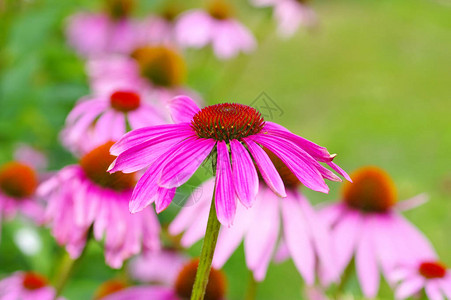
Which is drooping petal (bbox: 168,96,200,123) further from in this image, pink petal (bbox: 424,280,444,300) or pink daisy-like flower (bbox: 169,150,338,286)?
pink petal (bbox: 424,280,444,300)

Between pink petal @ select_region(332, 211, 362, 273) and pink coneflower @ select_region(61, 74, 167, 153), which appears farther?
pink coneflower @ select_region(61, 74, 167, 153)

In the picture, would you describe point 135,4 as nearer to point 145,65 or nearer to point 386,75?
point 145,65

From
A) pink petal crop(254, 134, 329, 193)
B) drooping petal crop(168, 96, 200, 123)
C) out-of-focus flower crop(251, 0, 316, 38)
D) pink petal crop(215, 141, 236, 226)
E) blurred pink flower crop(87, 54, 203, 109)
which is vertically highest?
pink petal crop(254, 134, 329, 193)

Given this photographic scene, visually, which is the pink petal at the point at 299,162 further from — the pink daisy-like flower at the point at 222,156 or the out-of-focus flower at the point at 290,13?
the out-of-focus flower at the point at 290,13

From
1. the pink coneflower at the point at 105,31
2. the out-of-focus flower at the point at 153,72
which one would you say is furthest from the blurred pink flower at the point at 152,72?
the pink coneflower at the point at 105,31

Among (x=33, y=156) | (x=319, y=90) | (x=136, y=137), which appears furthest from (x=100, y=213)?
(x=319, y=90)

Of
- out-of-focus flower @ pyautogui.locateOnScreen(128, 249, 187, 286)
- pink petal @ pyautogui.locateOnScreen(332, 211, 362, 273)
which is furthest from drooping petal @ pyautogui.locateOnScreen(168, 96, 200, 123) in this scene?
out-of-focus flower @ pyautogui.locateOnScreen(128, 249, 187, 286)
